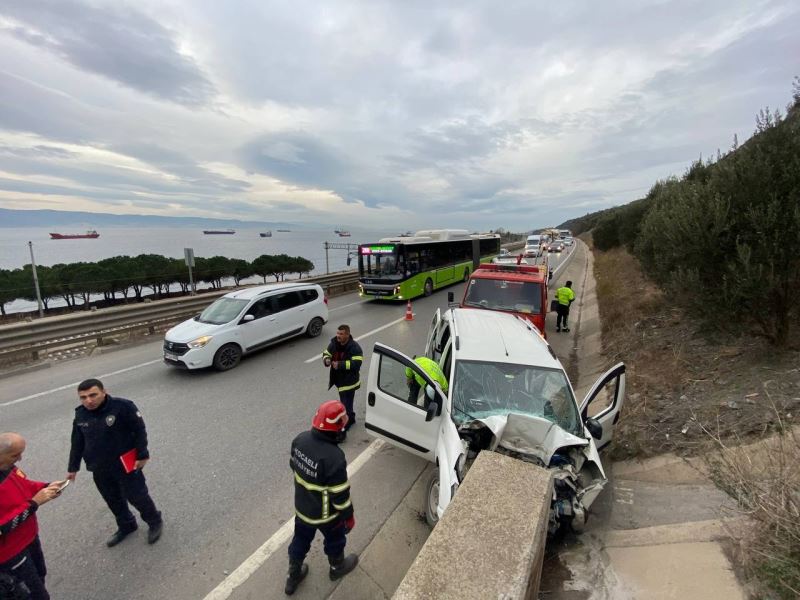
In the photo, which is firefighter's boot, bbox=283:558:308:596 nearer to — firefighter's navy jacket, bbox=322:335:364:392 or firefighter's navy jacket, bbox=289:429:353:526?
firefighter's navy jacket, bbox=289:429:353:526

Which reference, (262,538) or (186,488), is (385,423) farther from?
(186,488)

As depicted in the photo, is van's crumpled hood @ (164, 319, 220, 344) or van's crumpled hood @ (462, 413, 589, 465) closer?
van's crumpled hood @ (462, 413, 589, 465)

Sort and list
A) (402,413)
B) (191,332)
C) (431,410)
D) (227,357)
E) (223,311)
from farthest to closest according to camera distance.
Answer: (223,311) → (227,357) → (191,332) → (402,413) → (431,410)

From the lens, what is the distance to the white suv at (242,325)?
7883 mm

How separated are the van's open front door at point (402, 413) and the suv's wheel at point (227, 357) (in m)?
4.97

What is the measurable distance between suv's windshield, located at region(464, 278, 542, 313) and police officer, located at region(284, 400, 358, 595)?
250 inches

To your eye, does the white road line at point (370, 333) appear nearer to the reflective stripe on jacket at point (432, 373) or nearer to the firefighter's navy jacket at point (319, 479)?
the reflective stripe on jacket at point (432, 373)

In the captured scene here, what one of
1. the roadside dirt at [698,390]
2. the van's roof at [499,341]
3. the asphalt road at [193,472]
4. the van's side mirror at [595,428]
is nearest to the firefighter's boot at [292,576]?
the asphalt road at [193,472]

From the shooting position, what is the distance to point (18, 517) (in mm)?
2543

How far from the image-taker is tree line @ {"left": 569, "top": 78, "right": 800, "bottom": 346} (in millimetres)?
5129

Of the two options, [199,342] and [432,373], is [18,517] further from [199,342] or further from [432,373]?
[199,342]

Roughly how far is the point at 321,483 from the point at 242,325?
666cm

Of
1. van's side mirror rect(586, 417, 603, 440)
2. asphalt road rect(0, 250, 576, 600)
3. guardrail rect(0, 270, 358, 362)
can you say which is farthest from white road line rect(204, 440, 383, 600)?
guardrail rect(0, 270, 358, 362)

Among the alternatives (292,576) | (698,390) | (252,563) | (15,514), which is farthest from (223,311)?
(698,390)
